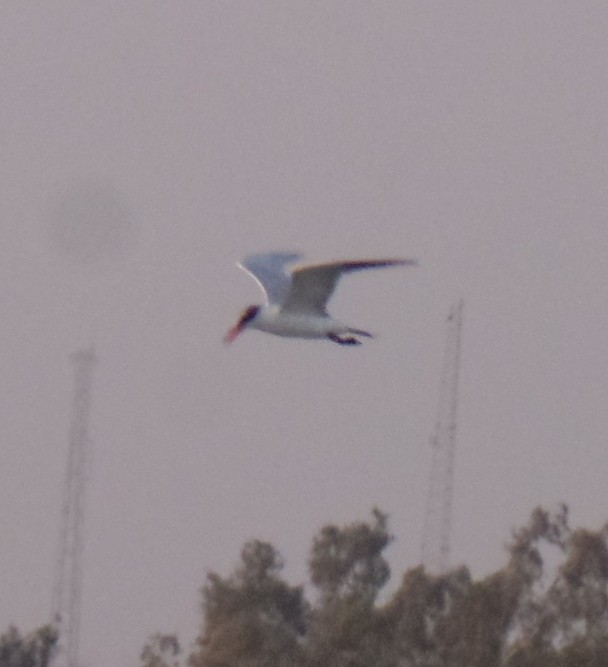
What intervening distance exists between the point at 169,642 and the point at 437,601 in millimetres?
4046

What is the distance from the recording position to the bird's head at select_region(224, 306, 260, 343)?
31969 millimetres

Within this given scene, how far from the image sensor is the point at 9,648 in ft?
166

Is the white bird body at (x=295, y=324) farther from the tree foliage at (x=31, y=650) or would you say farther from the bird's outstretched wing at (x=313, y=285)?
the tree foliage at (x=31, y=650)

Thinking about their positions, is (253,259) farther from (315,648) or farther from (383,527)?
(383,527)

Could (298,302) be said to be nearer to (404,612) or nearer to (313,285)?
(313,285)

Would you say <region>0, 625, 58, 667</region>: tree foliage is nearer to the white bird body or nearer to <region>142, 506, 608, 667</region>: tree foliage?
<region>142, 506, 608, 667</region>: tree foliage

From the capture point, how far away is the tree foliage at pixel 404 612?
3419cm

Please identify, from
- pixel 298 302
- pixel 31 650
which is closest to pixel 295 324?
pixel 298 302

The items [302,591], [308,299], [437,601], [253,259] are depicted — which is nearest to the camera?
[308,299]

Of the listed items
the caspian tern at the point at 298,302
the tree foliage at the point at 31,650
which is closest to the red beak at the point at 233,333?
the caspian tern at the point at 298,302

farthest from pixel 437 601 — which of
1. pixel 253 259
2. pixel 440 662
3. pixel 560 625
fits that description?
pixel 253 259

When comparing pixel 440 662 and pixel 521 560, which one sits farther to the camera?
pixel 521 560

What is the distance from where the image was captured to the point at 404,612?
39.7 m

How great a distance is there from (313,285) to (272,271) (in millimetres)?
2712
